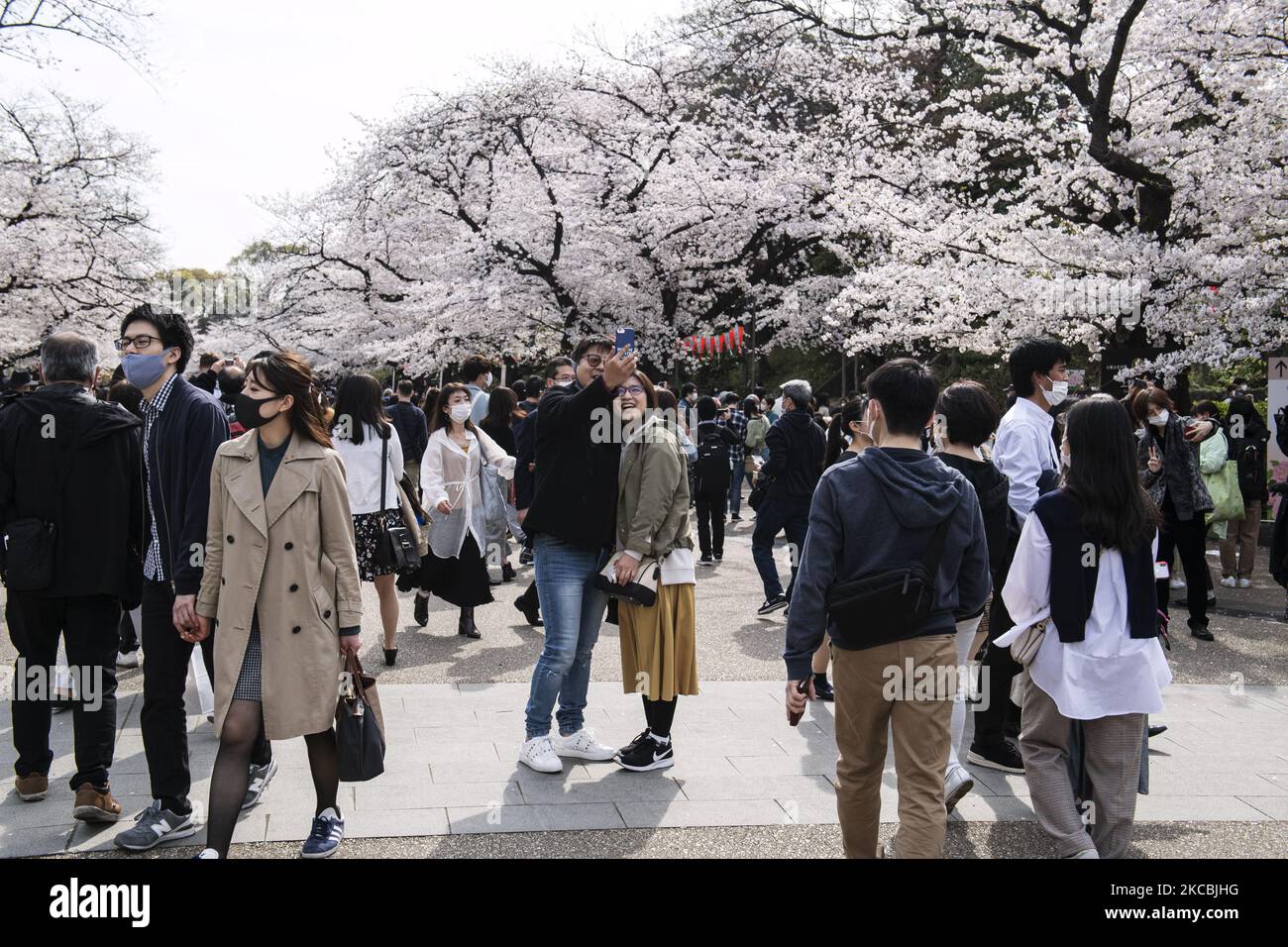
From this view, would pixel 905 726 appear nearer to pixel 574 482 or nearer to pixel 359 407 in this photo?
pixel 574 482

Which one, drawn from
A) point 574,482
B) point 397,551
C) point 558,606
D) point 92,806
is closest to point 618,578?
point 558,606

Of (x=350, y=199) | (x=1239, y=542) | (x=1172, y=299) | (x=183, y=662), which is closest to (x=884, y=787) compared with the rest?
(x=183, y=662)

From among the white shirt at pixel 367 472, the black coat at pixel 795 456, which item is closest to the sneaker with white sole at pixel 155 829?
the white shirt at pixel 367 472

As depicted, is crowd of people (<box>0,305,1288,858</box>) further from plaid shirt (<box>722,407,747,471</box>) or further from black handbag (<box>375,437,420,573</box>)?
plaid shirt (<box>722,407,747,471</box>)

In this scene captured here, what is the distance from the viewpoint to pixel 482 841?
4145mm

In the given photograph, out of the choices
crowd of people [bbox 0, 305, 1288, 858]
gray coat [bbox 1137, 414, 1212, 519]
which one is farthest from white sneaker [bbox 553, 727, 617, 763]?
gray coat [bbox 1137, 414, 1212, 519]

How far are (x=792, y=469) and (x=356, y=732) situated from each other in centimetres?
548

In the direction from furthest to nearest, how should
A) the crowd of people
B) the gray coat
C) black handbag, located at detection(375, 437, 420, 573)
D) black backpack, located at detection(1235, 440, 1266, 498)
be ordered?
black backpack, located at detection(1235, 440, 1266, 498), the gray coat, black handbag, located at detection(375, 437, 420, 573), the crowd of people

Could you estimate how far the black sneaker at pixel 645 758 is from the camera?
500 cm

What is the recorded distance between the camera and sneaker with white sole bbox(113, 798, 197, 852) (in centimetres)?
399

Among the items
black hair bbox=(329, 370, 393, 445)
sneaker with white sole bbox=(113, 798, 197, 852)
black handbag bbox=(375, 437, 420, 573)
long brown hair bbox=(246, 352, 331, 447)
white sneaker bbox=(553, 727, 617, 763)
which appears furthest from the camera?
black hair bbox=(329, 370, 393, 445)

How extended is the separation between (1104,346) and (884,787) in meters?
12.1

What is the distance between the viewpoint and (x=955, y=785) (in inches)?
175

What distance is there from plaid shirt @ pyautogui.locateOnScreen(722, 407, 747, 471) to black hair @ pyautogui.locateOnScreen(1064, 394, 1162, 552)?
35.9 ft
